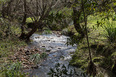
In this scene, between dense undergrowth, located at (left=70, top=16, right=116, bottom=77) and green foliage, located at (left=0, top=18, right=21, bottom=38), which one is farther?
green foliage, located at (left=0, top=18, right=21, bottom=38)

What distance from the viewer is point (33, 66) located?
454 cm

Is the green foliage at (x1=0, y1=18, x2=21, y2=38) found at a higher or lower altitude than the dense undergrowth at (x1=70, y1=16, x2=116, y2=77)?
higher

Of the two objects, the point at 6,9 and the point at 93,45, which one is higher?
the point at 6,9

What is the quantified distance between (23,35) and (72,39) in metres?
5.97

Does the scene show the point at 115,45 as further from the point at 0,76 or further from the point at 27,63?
the point at 0,76

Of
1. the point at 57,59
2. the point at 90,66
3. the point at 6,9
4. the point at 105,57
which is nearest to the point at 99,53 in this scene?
the point at 105,57

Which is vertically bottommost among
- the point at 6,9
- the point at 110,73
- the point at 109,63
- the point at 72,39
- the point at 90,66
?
the point at 110,73

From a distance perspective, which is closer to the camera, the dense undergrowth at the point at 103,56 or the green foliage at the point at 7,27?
the dense undergrowth at the point at 103,56

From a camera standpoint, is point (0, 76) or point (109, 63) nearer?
point (0, 76)

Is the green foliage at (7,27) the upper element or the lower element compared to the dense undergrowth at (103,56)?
upper

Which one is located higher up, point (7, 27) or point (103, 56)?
point (7, 27)

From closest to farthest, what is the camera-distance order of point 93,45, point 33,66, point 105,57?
point 105,57, point 33,66, point 93,45

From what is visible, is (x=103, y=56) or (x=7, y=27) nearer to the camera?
(x=103, y=56)

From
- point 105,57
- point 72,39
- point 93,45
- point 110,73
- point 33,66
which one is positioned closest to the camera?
point 72,39
